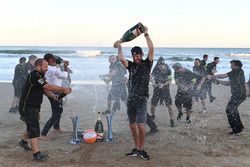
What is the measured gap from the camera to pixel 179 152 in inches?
267

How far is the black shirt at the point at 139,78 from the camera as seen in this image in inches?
247

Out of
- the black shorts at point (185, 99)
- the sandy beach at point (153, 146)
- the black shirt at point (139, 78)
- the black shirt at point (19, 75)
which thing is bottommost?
the sandy beach at point (153, 146)

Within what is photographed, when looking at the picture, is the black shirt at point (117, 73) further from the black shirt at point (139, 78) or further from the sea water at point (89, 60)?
the sea water at point (89, 60)

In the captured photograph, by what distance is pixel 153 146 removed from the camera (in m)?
7.21

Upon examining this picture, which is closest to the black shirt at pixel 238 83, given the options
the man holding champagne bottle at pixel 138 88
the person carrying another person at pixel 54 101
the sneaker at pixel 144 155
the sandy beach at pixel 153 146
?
the sandy beach at pixel 153 146

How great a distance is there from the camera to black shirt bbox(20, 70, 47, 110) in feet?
19.8

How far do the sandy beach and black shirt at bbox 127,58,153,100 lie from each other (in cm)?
109

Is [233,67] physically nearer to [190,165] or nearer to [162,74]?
[162,74]

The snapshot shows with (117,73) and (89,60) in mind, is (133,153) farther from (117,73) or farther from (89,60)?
(89,60)

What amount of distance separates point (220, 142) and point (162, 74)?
8.22 ft

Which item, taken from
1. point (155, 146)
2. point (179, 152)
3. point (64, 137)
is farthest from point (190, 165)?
point (64, 137)

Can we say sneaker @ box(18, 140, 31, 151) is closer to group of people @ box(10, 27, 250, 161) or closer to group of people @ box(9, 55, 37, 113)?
group of people @ box(10, 27, 250, 161)

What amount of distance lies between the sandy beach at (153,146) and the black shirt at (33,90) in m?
0.92
